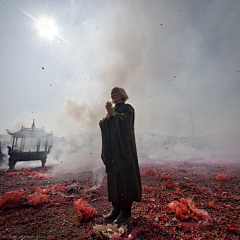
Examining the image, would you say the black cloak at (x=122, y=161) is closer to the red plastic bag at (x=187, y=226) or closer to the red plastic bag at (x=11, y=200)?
the red plastic bag at (x=187, y=226)

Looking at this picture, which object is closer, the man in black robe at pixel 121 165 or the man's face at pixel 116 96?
the man in black robe at pixel 121 165

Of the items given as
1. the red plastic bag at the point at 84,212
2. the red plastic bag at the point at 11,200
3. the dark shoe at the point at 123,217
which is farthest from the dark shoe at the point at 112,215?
the red plastic bag at the point at 11,200

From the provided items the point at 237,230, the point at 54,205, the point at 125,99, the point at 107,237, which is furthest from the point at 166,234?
the point at 54,205

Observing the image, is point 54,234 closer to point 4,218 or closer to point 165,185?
point 4,218

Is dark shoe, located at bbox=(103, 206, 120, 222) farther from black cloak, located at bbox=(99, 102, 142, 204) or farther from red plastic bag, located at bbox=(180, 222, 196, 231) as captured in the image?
red plastic bag, located at bbox=(180, 222, 196, 231)

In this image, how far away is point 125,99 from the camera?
3590mm

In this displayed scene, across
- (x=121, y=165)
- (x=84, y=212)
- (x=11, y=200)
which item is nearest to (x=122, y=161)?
(x=121, y=165)

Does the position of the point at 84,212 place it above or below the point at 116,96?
below

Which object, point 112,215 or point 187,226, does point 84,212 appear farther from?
point 187,226

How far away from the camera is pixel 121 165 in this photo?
2742mm

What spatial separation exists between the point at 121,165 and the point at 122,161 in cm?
9

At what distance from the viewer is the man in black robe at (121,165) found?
9.07 feet

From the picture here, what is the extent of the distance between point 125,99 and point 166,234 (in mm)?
3242

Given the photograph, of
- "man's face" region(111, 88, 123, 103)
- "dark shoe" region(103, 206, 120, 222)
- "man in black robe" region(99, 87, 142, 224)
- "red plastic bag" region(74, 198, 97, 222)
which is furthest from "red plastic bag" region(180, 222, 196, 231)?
"man's face" region(111, 88, 123, 103)
